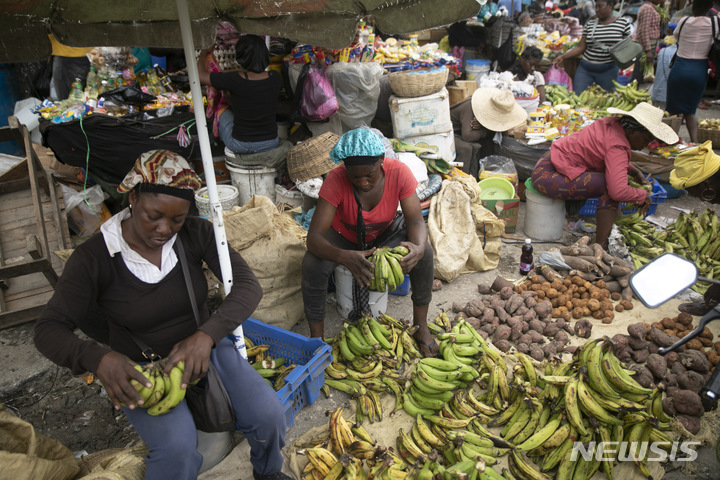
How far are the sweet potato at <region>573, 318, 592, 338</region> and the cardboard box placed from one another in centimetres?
175

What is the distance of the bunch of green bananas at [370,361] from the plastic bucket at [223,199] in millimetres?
2132

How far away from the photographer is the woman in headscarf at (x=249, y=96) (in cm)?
463

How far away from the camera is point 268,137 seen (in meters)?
5.25

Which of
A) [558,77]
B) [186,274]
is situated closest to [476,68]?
[558,77]

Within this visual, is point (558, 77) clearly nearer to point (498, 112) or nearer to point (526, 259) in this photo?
point (498, 112)

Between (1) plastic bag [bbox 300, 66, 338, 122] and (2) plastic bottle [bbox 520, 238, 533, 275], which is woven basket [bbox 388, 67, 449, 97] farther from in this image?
(2) plastic bottle [bbox 520, 238, 533, 275]

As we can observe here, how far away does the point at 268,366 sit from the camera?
3.10 metres

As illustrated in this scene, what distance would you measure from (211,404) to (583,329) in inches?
115

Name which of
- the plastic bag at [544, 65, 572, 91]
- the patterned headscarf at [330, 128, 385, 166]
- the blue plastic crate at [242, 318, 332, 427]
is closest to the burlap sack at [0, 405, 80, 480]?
the blue plastic crate at [242, 318, 332, 427]

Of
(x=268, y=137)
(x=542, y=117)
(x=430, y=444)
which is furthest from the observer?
(x=542, y=117)

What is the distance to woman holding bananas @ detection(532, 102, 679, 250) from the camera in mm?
4465

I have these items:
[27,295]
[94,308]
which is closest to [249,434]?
[94,308]

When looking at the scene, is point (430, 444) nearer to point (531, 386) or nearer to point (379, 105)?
point (531, 386)

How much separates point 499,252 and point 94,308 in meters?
3.78
